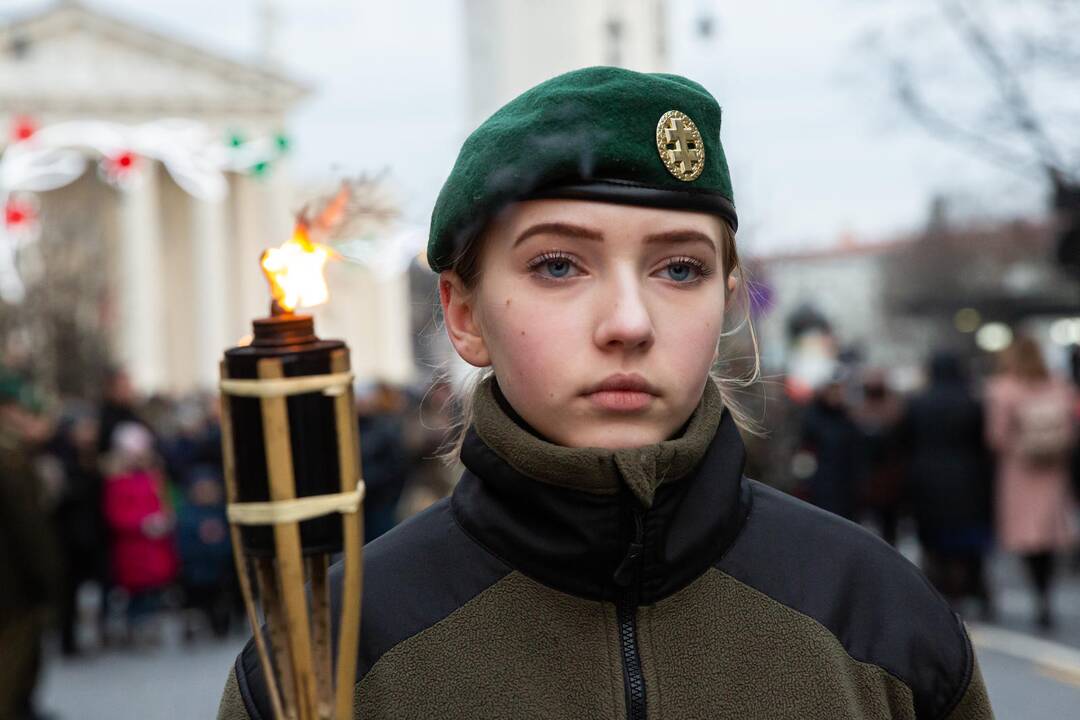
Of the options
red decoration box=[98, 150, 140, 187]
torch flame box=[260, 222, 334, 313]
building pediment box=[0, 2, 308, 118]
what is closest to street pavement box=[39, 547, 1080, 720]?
red decoration box=[98, 150, 140, 187]

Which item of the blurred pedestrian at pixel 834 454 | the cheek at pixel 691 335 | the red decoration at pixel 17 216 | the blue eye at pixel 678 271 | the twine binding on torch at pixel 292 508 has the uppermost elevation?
the blue eye at pixel 678 271

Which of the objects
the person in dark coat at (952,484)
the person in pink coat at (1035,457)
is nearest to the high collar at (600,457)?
the person in pink coat at (1035,457)

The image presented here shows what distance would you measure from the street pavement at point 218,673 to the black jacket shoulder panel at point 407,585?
6.06 metres

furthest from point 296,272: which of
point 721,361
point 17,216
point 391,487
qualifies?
point 17,216

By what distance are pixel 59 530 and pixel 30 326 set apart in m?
27.3

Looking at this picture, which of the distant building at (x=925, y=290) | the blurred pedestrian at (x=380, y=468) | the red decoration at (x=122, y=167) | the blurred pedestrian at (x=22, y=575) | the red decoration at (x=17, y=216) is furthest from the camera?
the distant building at (x=925, y=290)

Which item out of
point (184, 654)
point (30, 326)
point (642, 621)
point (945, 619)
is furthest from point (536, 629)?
point (30, 326)

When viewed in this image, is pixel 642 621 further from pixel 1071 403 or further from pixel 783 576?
pixel 1071 403

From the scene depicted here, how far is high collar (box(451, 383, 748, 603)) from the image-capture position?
195 cm

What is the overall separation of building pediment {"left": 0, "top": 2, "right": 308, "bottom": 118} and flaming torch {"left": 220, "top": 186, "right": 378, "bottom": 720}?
61615 millimetres

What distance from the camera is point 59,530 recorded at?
1244 centimetres

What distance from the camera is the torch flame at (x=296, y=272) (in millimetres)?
1760

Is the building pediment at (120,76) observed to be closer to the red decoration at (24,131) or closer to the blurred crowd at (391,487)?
the blurred crowd at (391,487)

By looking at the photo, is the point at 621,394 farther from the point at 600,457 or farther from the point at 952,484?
the point at 952,484
